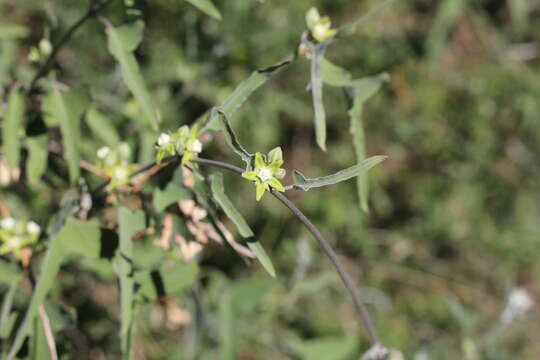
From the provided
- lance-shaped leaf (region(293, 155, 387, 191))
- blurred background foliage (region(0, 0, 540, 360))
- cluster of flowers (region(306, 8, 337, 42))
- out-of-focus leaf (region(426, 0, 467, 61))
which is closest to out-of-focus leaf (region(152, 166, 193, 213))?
lance-shaped leaf (region(293, 155, 387, 191))

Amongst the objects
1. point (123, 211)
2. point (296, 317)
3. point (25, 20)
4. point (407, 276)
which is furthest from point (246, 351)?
point (25, 20)

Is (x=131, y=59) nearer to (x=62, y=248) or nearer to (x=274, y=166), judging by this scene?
(x=62, y=248)

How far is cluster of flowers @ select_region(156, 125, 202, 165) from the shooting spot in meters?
1.38

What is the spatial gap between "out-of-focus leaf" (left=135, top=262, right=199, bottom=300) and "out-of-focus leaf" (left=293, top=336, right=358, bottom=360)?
1027mm

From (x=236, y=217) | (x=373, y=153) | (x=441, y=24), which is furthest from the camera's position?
(x=373, y=153)

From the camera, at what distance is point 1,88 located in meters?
2.08

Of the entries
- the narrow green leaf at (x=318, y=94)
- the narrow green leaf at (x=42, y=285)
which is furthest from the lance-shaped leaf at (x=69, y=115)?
→ the narrow green leaf at (x=318, y=94)

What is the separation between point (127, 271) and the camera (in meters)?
1.53

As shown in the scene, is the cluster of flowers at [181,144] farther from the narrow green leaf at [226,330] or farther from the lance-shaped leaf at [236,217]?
the narrow green leaf at [226,330]

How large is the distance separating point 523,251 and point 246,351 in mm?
1842

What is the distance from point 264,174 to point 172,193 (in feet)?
1.33

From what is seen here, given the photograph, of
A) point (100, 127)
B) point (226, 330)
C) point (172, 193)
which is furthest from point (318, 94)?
point (226, 330)

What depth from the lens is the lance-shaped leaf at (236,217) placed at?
1.32 meters

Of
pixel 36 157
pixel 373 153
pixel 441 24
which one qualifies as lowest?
pixel 36 157
